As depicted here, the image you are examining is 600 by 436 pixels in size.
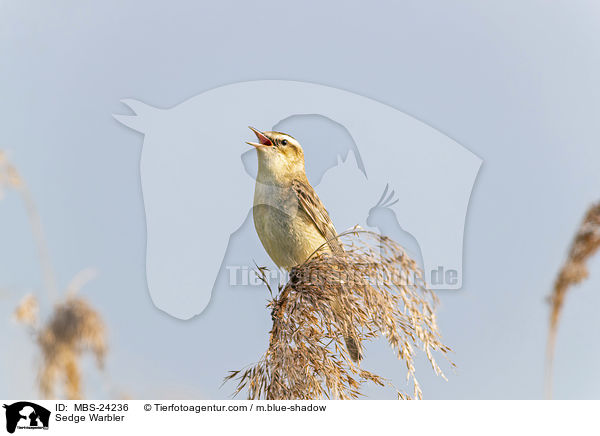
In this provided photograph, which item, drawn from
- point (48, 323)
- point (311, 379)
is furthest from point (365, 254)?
point (48, 323)

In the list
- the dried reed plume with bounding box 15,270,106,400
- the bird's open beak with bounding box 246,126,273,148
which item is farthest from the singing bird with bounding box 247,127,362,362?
the dried reed plume with bounding box 15,270,106,400

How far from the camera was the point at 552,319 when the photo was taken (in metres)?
2.37

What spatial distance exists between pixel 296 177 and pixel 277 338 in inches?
68.1

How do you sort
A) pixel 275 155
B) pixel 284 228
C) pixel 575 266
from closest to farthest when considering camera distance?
pixel 575 266
pixel 284 228
pixel 275 155

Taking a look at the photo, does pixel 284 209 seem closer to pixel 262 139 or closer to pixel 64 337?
pixel 262 139

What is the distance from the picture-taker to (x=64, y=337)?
2496 millimetres

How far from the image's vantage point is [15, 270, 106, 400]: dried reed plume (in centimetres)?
239

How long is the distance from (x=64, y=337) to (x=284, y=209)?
1.83m

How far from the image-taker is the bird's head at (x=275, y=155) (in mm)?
4082

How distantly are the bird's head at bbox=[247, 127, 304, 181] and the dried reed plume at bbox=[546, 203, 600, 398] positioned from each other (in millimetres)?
2166
